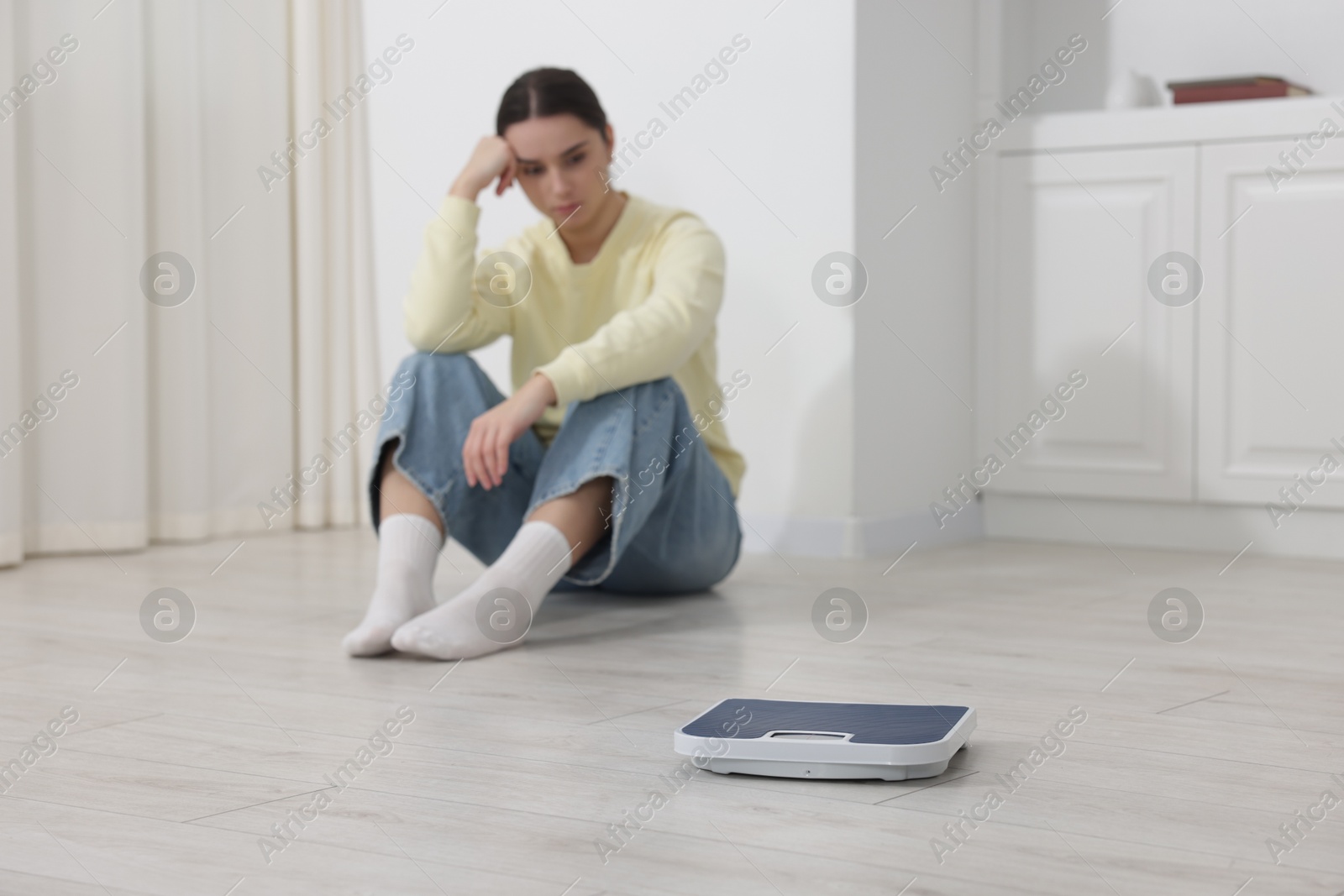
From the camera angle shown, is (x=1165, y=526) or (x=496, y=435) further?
(x=1165, y=526)

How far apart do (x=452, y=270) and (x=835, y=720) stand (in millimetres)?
867

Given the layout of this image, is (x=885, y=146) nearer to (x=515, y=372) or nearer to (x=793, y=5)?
(x=793, y=5)

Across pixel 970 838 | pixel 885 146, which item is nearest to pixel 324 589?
pixel 885 146

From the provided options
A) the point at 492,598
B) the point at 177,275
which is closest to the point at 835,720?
the point at 492,598

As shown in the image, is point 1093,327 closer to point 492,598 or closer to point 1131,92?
point 1131,92

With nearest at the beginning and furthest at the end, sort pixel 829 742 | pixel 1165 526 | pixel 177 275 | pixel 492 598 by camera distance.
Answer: pixel 829 742 < pixel 492 598 < pixel 1165 526 < pixel 177 275

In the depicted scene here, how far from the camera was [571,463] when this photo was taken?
1636 mm

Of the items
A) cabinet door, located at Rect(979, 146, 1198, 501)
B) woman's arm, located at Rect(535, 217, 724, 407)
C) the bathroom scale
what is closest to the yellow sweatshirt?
woman's arm, located at Rect(535, 217, 724, 407)

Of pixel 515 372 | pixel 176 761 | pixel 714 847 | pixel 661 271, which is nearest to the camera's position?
pixel 714 847

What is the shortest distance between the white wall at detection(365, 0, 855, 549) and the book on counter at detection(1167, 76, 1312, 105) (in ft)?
1.98

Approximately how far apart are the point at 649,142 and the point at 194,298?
0.87m

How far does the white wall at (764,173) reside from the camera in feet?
7.87

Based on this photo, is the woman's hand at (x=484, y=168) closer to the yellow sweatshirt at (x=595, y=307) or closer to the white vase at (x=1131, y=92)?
the yellow sweatshirt at (x=595, y=307)

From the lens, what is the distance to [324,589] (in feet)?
6.80
